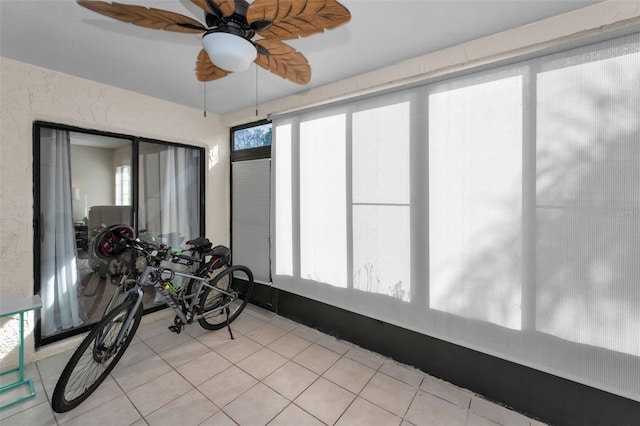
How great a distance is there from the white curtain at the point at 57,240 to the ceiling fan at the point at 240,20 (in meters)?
1.94

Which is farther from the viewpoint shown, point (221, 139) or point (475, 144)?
point (221, 139)

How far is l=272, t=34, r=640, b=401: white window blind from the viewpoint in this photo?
4.59 feet

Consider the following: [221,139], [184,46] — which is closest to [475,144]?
[184,46]

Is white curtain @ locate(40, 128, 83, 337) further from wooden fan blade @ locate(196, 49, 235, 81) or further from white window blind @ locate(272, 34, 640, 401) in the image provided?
white window blind @ locate(272, 34, 640, 401)

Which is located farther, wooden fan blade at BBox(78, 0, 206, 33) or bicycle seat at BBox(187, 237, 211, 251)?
bicycle seat at BBox(187, 237, 211, 251)

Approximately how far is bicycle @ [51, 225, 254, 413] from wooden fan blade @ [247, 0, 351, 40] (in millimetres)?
1898

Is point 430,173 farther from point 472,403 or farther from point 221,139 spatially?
point 221,139

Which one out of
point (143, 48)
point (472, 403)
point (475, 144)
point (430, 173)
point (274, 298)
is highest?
point (143, 48)

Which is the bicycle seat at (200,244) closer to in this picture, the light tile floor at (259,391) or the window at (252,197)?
the window at (252,197)

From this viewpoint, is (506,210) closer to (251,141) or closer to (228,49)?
(228,49)

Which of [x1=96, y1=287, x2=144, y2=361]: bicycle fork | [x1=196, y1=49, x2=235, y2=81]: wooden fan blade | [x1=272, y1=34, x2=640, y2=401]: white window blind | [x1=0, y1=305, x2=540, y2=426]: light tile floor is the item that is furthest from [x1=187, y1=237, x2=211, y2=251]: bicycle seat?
[x1=196, y1=49, x2=235, y2=81]: wooden fan blade

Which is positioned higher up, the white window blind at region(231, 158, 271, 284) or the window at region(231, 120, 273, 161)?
the window at region(231, 120, 273, 161)

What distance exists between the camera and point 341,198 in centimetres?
248

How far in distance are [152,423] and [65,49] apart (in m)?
2.70
